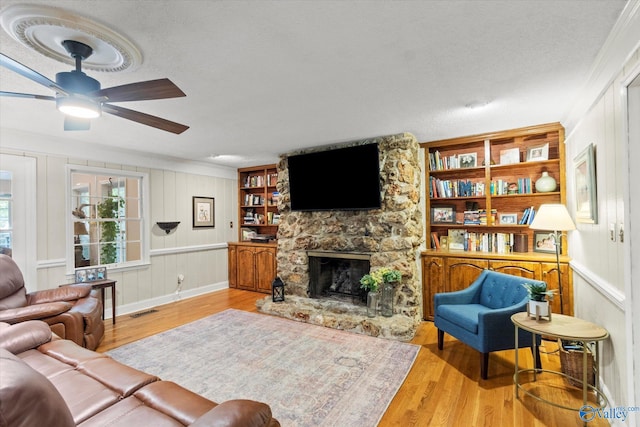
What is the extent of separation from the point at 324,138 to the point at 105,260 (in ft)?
12.0

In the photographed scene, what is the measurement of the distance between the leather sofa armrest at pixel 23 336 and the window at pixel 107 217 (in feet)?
7.33

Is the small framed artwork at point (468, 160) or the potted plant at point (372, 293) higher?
the small framed artwork at point (468, 160)

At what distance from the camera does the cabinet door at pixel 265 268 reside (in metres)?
5.43

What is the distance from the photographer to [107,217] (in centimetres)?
444

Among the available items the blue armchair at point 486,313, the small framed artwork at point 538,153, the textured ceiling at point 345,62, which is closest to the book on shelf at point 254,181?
the textured ceiling at point 345,62

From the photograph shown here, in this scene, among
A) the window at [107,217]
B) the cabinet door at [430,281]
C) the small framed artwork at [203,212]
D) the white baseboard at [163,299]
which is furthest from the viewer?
the small framed artwork at [203,212]

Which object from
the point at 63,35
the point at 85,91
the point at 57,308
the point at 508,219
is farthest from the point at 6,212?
the point at 508,219

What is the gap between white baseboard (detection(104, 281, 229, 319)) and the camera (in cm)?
441

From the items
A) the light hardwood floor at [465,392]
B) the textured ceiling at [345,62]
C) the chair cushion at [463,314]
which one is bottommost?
the light hardwood floor at [465,392]

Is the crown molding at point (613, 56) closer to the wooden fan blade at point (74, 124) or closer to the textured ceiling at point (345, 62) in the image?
the textured ceiling at point (345, 62)

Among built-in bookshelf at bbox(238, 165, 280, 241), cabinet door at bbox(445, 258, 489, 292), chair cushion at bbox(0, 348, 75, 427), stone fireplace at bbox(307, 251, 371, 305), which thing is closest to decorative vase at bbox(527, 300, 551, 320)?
cabinet door at bbox(445, 258, 489, 292)

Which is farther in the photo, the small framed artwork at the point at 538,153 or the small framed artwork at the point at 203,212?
the small framed artwork at the point at 203,212

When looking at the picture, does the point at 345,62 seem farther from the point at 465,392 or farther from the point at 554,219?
the point at 465,392

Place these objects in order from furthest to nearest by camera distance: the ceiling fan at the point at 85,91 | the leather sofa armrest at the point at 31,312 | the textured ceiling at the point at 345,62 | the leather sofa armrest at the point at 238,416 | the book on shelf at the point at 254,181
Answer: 1. the book on shelf at the point at 254,181
2. the leather sofa armrest at the point at 31,312
3. the ceiling fan at the point at 85,91
4. the textured ceiling at the point at 345,62
5. the leather sofa armrest at the point at 238,416
